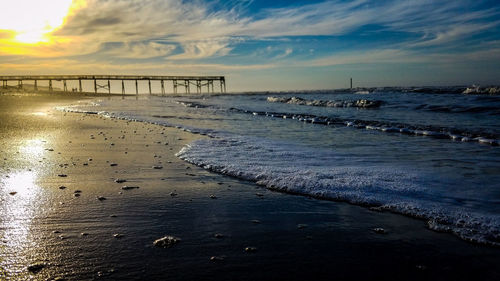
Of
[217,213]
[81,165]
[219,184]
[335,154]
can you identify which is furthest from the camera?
[335,154]

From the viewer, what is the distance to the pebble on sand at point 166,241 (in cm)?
309

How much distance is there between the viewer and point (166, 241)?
317cm

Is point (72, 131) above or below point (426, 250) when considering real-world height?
above

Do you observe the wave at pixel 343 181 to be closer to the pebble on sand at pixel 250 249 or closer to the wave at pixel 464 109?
the pebble on sand at pixel 250 249

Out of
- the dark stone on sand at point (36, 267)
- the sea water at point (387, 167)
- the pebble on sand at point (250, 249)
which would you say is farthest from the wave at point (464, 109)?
the dark stone on sand at point (36, 267)

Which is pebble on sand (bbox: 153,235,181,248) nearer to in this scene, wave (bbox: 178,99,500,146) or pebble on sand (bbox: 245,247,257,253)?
pebble on sand (bbox: 245,247,257,253)

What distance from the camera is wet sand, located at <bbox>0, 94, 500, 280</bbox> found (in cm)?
268

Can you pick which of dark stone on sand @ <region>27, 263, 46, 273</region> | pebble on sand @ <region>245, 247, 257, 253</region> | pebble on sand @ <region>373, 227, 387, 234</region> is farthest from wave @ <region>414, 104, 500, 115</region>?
dark stone on sand @ <region>27, 263, 46, 273</region>

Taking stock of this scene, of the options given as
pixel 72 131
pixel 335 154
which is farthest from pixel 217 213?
pixel 72 131

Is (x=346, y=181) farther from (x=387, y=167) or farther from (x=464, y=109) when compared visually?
(x=464, y=109)

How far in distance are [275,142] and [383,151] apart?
2.51 meters

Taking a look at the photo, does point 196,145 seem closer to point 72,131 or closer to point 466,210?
point 72,131

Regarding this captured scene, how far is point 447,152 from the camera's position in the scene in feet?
25.1

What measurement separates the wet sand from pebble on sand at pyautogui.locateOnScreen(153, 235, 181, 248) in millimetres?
48
